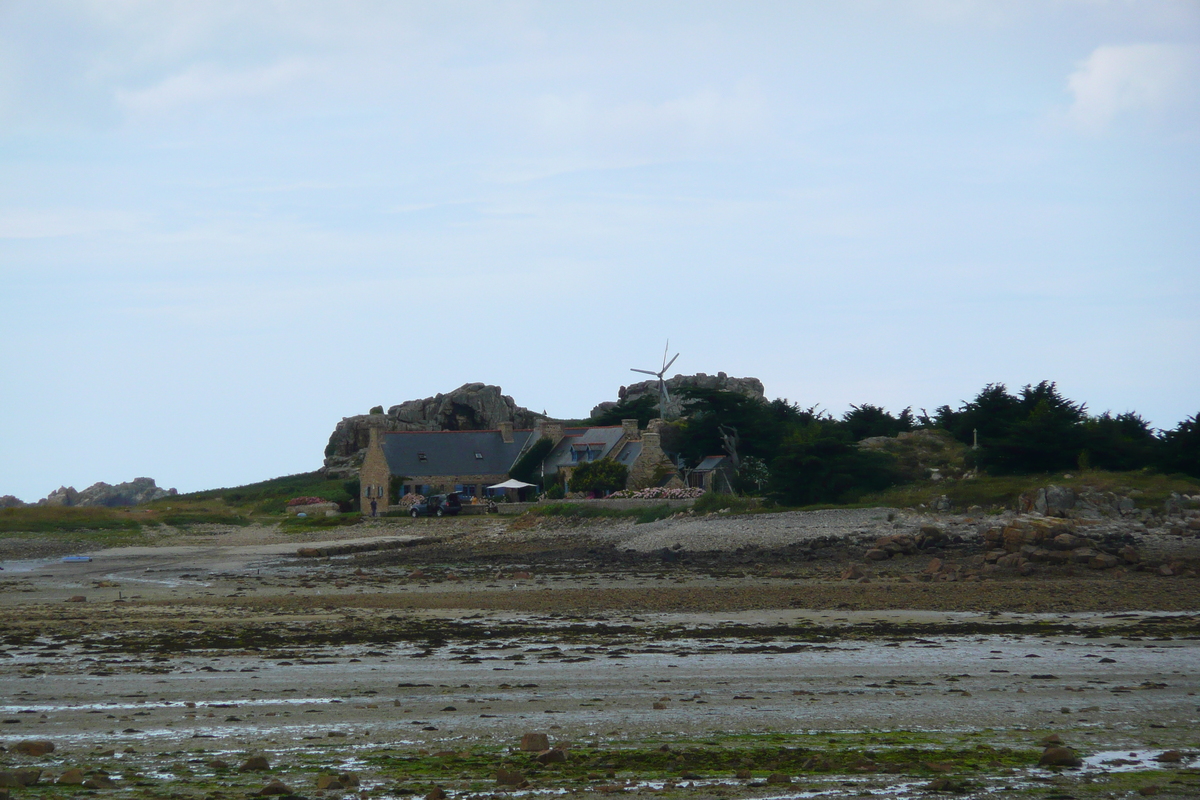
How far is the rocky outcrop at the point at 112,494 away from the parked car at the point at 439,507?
177 ft

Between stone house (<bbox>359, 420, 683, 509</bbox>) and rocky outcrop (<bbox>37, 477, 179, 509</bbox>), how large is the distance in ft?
155

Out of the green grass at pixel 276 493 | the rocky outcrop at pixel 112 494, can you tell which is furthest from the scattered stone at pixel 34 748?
the rocky outcrop at pixel 112 494

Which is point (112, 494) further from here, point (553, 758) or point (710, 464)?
point (553, 758)

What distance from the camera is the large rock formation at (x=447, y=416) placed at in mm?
80062

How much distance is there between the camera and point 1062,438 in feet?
113

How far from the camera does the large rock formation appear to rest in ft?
263

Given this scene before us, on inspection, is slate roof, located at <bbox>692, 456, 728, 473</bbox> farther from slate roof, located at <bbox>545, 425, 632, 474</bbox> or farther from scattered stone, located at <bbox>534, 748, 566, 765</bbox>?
scattered stone, located at <bbox>534, 748, 566, 765</bbox>

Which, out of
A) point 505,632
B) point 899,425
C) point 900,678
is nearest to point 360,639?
point 505,632

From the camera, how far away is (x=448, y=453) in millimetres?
62062

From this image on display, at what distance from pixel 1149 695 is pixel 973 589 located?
1014 centimetres

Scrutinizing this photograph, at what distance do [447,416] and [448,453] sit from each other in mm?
18745

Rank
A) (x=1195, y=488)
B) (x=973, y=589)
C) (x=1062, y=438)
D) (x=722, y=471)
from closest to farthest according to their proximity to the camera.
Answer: (x=973, y=589) < (x=1195, y=488) < (x=1062, y=438) < (x=722, y=471)

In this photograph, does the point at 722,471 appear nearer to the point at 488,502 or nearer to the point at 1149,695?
the point at 488,502

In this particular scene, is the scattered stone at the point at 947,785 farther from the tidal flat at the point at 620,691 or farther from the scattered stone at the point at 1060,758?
the scattered stone at the point at 1060,758
